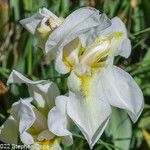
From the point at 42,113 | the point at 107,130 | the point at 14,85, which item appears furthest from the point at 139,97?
the point at 14,85

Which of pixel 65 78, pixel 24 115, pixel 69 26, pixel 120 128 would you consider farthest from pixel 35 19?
pixel 120 128

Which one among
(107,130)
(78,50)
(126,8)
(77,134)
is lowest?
(107,130)

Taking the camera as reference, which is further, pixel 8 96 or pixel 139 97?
pixel 8 96

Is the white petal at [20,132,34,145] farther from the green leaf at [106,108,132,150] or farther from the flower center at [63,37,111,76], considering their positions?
the green leaf at [106,108,132,150]

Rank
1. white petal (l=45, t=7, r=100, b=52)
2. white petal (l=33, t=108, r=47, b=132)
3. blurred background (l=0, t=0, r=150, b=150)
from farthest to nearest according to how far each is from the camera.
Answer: blurred background (l=0, t=0, r=150, b=150), white petal (l=33, t=108, r=47, b=132), white petal (l=45, t=7, r=100, b=52)

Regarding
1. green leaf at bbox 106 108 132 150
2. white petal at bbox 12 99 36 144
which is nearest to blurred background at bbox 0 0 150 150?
green leaf at bbox 106 108 132 150

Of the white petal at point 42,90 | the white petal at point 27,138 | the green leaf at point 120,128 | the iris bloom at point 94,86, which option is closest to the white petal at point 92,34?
the iris bloom at point 94,86

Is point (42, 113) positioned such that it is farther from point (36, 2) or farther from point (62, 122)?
point (36, 2)
